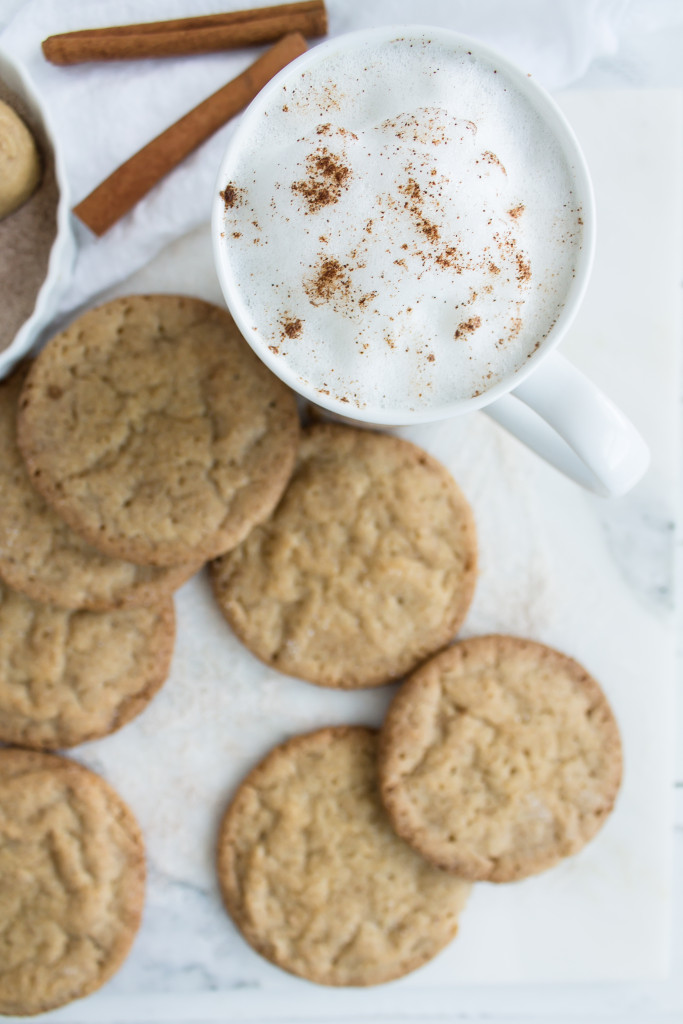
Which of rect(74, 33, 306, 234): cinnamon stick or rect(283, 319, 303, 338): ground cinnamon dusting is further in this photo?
rect(74, 33, 306, 234): cinnamon stick

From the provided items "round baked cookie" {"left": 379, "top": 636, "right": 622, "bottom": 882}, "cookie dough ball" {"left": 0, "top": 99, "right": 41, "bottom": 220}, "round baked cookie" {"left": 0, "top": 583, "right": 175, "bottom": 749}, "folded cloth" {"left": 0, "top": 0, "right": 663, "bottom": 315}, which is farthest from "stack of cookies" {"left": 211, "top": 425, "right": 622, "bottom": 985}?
"cookie dough ball" {"left": 0, "top": 99, "right": 41, "bottom": 220}

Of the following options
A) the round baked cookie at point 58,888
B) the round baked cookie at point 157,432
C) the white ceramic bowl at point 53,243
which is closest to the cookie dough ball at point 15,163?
the white ceramic bowl at point 53,243

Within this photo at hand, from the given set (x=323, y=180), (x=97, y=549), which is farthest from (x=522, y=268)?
(x=97, y=549)

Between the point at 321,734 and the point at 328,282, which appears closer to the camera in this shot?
the point at 328,282

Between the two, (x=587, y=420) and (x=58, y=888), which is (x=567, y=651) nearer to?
(x=587, y=420)

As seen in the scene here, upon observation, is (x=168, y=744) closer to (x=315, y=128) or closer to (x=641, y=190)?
(x=315, y=128)

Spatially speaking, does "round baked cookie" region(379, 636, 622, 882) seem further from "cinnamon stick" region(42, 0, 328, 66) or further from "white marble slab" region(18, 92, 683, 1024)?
"cinnamon stick" region(42, 0, 328, 66)
